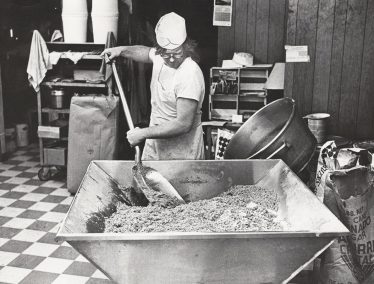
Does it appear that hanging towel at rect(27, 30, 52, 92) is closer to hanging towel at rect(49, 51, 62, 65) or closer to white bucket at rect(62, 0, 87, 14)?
hanging towel at rect(49, 51, 62, 65)

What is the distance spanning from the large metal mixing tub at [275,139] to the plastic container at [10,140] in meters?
4.47

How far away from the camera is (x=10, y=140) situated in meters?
6.51

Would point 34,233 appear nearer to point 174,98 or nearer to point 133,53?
point 133,53

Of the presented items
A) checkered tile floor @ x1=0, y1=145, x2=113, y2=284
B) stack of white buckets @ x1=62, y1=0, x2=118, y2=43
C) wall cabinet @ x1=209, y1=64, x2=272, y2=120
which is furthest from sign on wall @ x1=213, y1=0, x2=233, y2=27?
checkered tile floor @ x1=0, y1=145, x2=113, y2=284

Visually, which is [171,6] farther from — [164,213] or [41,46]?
[164,213]

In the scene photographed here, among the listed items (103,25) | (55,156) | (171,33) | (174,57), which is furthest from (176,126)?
(55,156)

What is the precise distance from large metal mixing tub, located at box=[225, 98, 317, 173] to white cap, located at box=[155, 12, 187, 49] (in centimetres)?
66

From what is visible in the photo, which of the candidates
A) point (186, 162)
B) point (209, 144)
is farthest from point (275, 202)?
point (209, 144)

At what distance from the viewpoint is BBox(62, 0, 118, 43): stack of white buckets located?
193 inches

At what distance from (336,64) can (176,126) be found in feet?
7.59

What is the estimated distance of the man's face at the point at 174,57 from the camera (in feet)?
→ 9.30

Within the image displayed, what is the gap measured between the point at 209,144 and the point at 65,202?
159 centimetres

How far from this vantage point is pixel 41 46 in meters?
5.07

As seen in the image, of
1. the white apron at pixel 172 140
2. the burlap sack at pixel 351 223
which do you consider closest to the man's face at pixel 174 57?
the white apron at pixel 172 140
